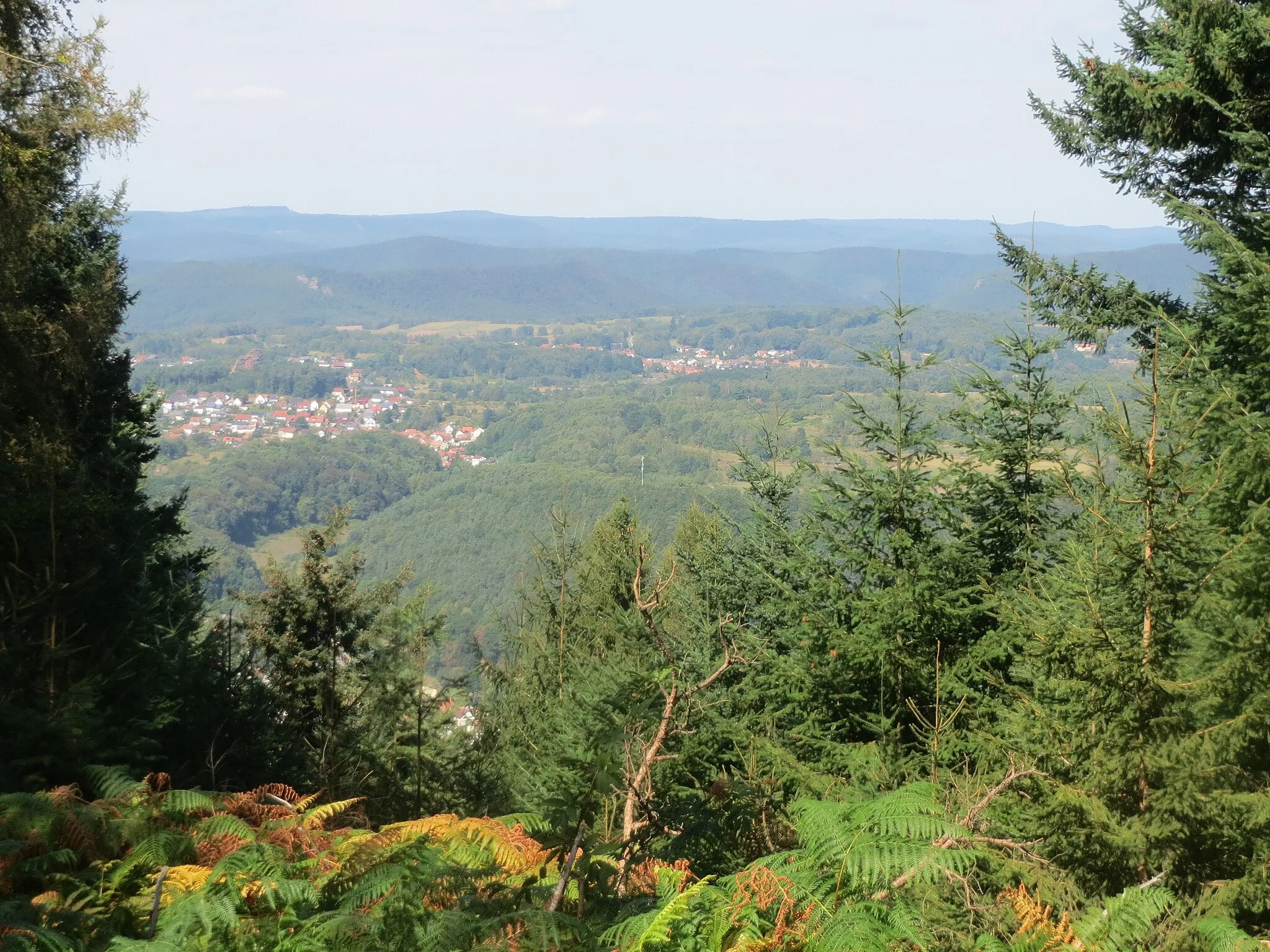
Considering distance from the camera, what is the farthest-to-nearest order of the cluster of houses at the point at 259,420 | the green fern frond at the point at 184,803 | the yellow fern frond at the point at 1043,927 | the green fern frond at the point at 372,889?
the cluster of houses at the point at 259,420 < the green fern frond at the point at 184,803 < the green fern frond at the point at 372,889 < the yellow fern frond at the point at 1043,927

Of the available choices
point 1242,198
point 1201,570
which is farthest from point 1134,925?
point 1242,198

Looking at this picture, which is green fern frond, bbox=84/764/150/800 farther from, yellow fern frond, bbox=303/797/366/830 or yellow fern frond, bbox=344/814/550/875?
yellow fern frond, bbox=344/814/550/875

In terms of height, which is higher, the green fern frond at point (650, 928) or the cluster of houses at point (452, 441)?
the green fern frond at point (650, 928)

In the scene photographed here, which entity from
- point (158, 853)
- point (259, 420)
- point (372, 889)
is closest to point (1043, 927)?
point (372, 889)

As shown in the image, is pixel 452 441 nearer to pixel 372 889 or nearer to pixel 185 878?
pixel 185 878

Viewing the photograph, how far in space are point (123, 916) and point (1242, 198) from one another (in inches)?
379

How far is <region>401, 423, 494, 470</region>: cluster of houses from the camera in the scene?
160125 mm

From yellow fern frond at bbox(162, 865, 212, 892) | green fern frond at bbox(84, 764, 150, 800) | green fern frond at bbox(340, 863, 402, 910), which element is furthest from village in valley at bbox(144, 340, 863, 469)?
green fern frond at bbox(340, 863, 402, 910)

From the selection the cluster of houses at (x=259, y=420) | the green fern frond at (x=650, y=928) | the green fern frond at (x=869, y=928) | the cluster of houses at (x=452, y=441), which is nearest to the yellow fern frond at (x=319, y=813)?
the green fern frond at (x=650, y=928)

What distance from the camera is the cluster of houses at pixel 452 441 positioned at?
525 ft

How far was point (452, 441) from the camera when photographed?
586 ft

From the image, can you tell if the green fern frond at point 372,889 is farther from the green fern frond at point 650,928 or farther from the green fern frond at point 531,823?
the green fern frond at point 650,928

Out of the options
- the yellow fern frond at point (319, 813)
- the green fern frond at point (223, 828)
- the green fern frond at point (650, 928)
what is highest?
the green fern frond at point (650, 928)

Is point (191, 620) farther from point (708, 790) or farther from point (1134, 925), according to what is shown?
point (1134, 925)
